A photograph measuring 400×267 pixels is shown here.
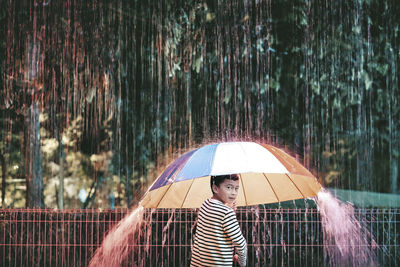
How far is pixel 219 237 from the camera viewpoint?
3314 mm

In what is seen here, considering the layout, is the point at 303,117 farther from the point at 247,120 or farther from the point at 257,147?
the point at 257,147

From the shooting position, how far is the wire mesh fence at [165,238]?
23.5 ft

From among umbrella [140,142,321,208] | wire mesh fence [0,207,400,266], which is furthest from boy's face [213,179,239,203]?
wire mesh fence [0,207,400,266]

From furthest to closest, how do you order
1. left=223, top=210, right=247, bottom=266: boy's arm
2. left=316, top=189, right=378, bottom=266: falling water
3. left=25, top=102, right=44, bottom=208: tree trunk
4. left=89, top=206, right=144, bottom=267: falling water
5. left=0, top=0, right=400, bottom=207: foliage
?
left=0, top=0, right=400, bottom=207: foliage
left=25, top=102, right=44, bottom=208: tree trunk
left=89, top=206, right=144, bottom=267: falling water
left=316, top=189, right=378, bottom=266: falling water
left=223, top=210, right=247, bottom=266: boy's arm

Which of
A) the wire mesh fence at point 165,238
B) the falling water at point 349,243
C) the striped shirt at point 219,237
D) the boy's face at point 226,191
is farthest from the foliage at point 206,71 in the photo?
the striped shirt at point 219,237

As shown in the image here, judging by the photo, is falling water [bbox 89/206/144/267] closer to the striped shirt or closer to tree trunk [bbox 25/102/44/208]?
tree trunk [bbox 25/102/44/208]

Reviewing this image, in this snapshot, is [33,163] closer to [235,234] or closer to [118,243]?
[118,243]

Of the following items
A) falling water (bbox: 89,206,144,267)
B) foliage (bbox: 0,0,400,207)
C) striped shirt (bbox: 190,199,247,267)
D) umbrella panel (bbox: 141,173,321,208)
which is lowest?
falling water (bbox: 89,206,144,267)

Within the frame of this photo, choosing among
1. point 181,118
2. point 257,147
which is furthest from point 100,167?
point 257,147

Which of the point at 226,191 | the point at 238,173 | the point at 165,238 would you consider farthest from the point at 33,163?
the point at 226,191

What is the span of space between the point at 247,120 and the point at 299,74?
1.95 m

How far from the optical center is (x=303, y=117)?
13.1 metres

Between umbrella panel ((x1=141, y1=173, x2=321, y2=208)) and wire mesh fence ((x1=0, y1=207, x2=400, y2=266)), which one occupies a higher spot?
umbrella panel ((x1=141, y1=173, x2=321, y2=208))

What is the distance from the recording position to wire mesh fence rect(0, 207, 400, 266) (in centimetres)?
716
